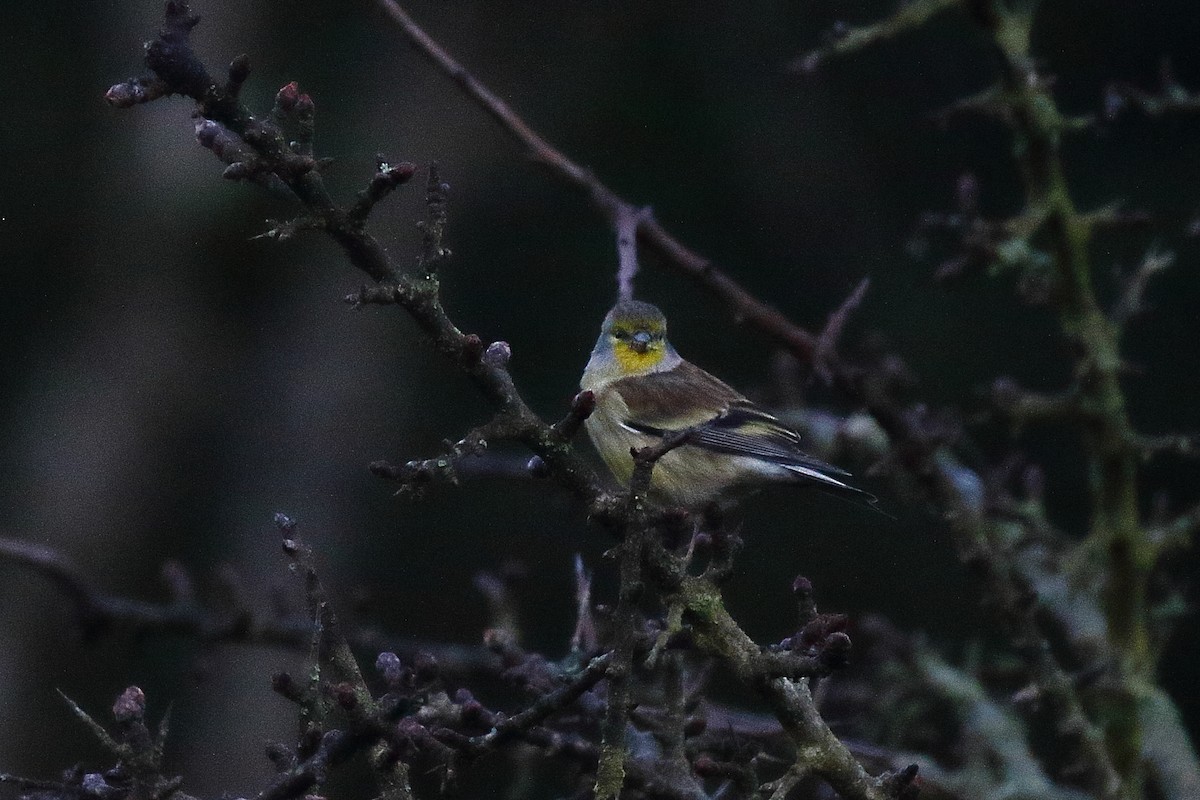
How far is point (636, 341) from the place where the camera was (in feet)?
17.1

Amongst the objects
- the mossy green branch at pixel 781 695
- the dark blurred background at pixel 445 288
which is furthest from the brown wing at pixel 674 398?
the dark blurred background at pixel 445 288

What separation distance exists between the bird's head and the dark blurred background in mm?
3027

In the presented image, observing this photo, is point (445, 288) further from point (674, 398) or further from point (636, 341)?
point (674, 398)

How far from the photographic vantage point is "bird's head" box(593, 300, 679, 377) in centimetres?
520

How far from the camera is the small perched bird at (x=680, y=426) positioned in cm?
449

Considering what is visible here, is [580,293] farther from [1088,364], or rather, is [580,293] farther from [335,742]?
[335,742]

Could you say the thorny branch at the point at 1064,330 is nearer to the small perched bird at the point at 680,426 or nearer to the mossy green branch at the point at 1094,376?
the mossy green branch at the point at 1094,376

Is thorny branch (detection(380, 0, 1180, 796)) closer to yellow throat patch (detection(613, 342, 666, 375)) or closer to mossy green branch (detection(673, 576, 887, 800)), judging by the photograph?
mossy green branch (detection(673, 576, 887, 800))

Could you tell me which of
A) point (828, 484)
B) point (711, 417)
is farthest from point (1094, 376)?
point (711, 417)

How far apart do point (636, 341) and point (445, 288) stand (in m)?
4.32

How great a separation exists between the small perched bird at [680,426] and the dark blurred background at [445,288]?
3081 mm

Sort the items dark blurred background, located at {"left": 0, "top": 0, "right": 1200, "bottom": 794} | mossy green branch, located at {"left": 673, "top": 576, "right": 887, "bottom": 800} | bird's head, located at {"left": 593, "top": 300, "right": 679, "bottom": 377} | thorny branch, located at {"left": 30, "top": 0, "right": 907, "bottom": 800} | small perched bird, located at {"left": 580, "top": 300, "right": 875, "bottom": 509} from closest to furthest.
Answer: thorny branch, located at {"left": 30, "top": 0, "right": 907, "bottom": 800}, mossy green branch, located at {"left": 673, "top": 576, "right": 887, "bottom": 800}, small perched bird, located at {"left": 580, "top": 300, "right": 875, "bottom": 509}, bird's head, located at {"left": 593, "top": 300, "right": 679, "bottom": 377}, dark blurred background, located at {"left": 0, "top": 0, "right": 1200, "bottom": 794}

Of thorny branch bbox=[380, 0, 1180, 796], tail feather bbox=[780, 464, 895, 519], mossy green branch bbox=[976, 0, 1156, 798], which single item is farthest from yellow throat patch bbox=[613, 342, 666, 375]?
mossy green branch bbox=[976, 0, 1156, 798]

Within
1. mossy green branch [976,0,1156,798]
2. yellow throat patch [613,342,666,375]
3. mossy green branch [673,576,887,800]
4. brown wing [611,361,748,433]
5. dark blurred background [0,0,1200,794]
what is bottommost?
mossy green branch [673,576,887,800]
